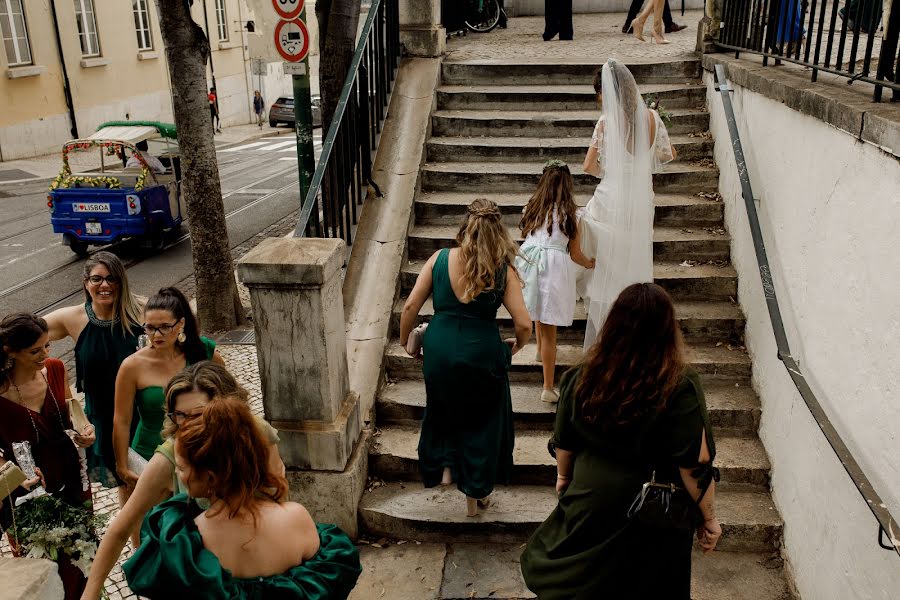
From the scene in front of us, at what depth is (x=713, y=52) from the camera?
Answer: 6922mm

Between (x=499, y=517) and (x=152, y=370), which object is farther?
(x=499, y=517)

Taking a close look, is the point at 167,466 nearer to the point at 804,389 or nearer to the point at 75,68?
the point at 804,389

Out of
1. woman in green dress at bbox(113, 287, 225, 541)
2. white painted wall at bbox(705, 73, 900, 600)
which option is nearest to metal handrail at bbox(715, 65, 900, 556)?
white painted wall at bbox(705, 73, 900, 600)

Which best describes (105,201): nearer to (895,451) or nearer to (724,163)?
(724,163)

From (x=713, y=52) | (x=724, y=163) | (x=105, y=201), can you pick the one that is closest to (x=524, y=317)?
(x=724, y=163)

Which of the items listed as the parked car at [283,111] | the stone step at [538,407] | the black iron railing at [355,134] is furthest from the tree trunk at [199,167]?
the parked car at [283,111]

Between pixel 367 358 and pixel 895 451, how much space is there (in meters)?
3.08

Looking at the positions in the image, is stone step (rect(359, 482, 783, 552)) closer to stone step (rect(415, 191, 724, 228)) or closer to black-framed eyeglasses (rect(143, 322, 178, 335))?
black-framed eyeglasses (rect(143, 322, 178, 335))

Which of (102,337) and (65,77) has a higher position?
(65,77)

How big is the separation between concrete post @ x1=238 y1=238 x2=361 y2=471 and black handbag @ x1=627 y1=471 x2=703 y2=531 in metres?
1.84

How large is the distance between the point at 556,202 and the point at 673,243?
155 cm

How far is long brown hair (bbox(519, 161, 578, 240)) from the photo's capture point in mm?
4512

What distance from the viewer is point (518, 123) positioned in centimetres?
697

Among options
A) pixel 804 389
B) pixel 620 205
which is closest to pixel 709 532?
pixel 804 389
